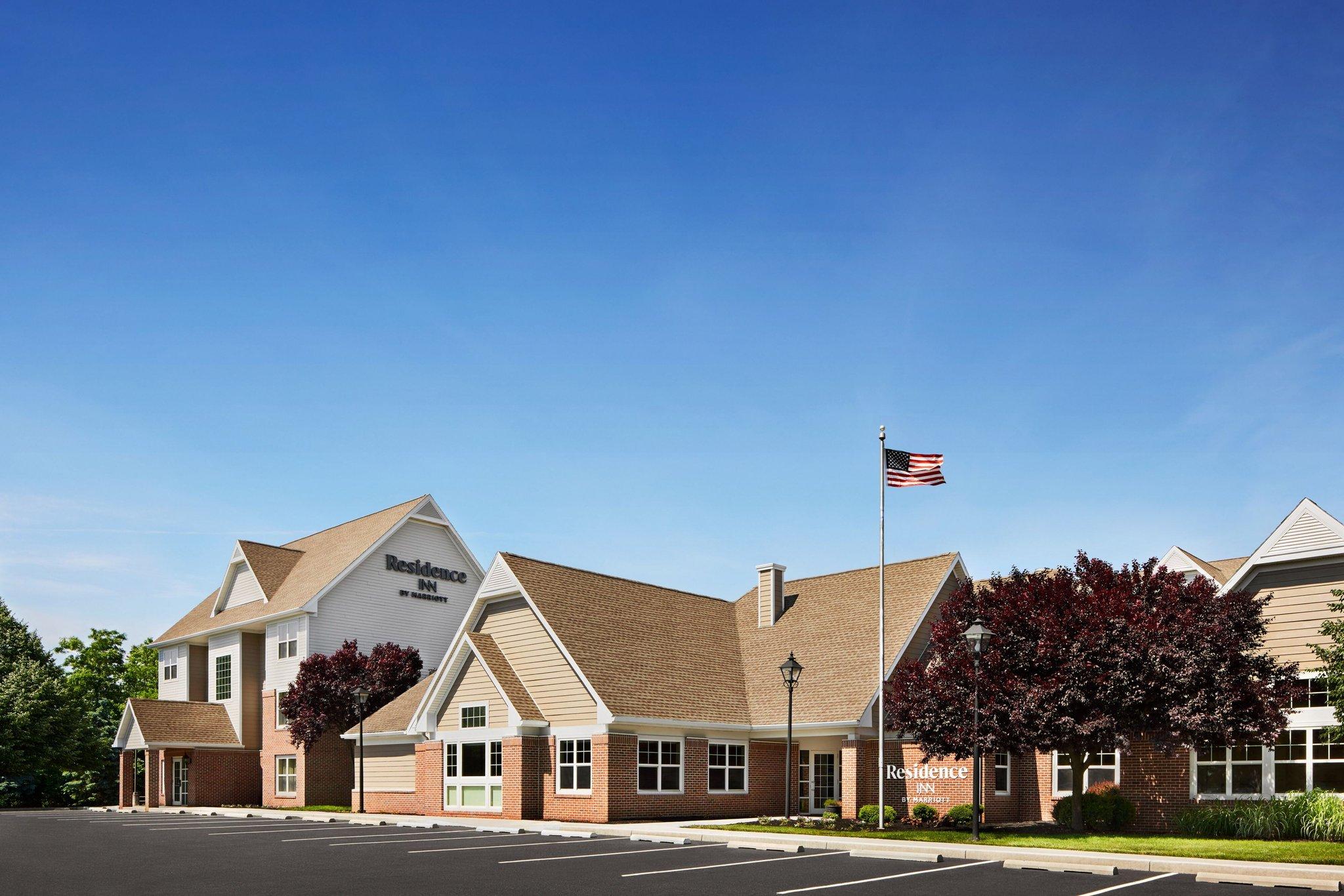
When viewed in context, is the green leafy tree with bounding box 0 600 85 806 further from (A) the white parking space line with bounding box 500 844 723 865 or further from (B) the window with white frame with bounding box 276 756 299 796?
(A) the white parking space line with bounding box 500 844 723 865

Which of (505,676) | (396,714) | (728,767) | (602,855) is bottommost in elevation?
(728,767)

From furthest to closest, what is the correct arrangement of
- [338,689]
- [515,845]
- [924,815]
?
[338,689], [924,815], [515,845]

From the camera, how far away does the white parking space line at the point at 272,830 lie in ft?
98.1

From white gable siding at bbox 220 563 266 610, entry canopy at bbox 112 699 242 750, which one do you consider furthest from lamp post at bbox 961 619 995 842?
white gable siding at bbox 220 563 266 610

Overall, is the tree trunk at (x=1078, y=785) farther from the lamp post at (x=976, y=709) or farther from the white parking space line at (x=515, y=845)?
the white parking space line at (x=515, y=845)

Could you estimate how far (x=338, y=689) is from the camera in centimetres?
4469

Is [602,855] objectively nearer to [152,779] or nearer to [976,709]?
[976,709]

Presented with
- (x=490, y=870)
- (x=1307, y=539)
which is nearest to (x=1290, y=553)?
(x=1307, y=539)

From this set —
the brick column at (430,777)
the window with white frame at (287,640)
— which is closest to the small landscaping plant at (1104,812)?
the brick column at (430,777)

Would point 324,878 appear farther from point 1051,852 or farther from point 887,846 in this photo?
point 1051,852

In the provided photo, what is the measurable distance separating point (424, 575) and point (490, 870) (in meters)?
34.1

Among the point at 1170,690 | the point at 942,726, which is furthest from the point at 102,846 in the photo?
the point at 1170,690

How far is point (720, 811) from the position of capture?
34750mm

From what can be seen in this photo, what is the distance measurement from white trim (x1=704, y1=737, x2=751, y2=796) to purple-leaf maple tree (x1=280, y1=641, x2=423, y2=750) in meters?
15.8
